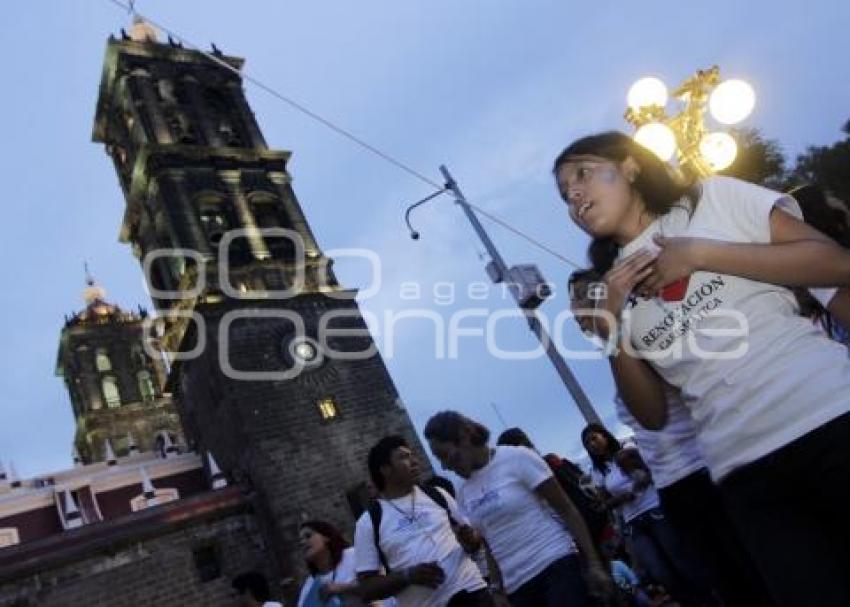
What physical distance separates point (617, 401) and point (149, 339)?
47924 mm

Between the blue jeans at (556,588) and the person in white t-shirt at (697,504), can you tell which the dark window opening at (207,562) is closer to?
the blue jeans at (556,588)

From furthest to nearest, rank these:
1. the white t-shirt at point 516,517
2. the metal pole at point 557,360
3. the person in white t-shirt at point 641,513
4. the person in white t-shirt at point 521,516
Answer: the metal pole at point 557,360 < the person in white t-shirt at point 641,513 < the white t-shirt at point 516,517 < the person in white t-shirt at point 521,516

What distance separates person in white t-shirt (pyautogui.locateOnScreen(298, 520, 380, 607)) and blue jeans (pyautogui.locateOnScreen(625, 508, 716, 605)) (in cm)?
218

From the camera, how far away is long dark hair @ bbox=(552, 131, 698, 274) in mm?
Result: 2342

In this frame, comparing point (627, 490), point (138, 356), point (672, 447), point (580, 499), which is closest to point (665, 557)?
point (627, 490)

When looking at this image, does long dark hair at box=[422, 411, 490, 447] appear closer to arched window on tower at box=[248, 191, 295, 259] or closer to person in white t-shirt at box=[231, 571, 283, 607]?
person in white t-shirt at box=[231, 571, 283, 607]

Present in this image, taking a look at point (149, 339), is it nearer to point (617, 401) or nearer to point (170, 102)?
point (170, 102)

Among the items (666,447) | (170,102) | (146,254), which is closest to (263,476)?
(146,254)

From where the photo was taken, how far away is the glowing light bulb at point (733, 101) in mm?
6875

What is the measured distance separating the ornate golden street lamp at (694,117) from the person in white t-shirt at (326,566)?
4.50 meters

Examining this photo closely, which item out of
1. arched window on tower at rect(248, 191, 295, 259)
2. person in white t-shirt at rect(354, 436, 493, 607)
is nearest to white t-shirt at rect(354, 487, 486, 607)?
person in white t-shirt at rect(354, 436, 493, 607)

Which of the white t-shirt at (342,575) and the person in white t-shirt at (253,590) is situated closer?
the white t-shirt at (342,575)

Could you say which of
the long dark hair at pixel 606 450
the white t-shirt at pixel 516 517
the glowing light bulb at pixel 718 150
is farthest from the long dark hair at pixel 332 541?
the glowing light bulb at pixel 718 150

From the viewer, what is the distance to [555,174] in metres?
2.54
